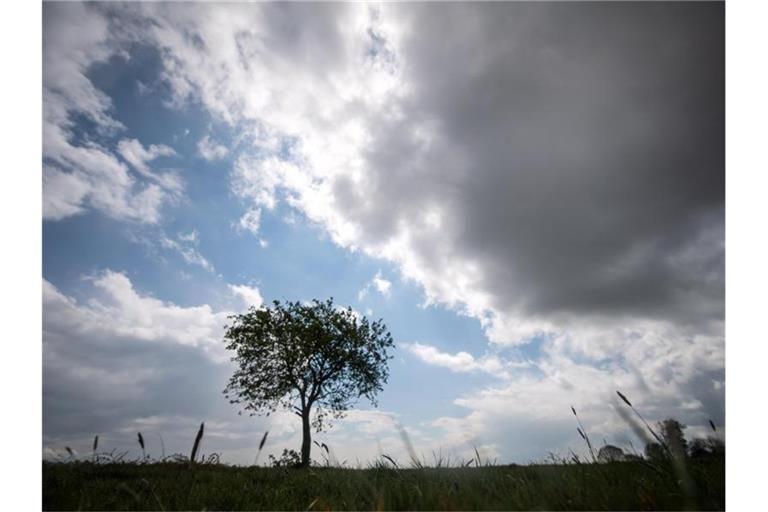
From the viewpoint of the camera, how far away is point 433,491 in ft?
16.2

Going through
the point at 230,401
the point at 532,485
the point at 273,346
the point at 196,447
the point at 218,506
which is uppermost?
the point at 273,346

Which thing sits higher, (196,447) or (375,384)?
(375,384)

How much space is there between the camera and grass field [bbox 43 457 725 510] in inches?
159

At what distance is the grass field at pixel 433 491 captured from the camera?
4031mm

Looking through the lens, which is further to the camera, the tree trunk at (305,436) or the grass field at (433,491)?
the tree trunk at (305,436)

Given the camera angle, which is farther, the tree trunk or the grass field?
the tree trunk

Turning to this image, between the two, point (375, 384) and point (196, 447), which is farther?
point (375, 384)

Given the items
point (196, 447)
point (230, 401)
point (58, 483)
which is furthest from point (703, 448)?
point (230, 401)

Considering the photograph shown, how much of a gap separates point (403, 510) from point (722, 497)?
10.4ft

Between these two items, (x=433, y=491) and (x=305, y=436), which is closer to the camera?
(x=433, y=491)

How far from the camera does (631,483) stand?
4293 mm
